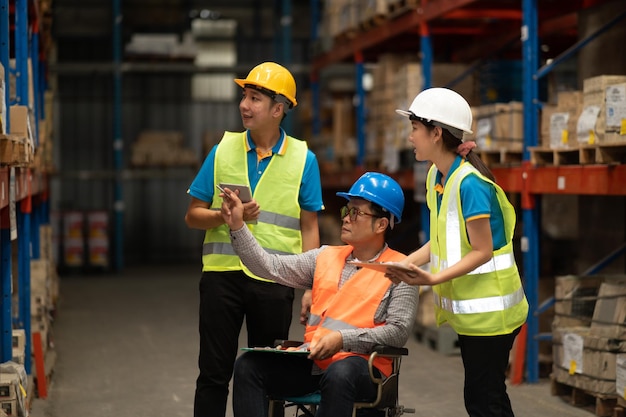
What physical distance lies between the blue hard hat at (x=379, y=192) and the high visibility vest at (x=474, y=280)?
22 cm

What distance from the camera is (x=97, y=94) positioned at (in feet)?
61.7

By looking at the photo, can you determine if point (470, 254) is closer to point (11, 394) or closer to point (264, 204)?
point (264, 204)

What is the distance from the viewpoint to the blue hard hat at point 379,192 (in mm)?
4320

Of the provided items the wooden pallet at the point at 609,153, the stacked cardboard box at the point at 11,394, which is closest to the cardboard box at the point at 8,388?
the stacked cardboard box at the point at 11,394

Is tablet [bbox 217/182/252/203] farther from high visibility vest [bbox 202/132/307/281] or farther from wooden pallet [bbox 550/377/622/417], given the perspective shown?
wooden pallet [bbox 550/377/622/417]

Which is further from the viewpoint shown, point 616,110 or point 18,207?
point 18,207

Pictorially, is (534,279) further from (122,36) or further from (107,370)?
(122,36)

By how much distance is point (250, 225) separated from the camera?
4840 mm

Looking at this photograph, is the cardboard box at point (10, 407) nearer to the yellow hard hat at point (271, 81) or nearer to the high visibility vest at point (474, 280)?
the yellow hard hat at point (271, 81)

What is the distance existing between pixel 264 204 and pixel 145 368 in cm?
Result: 402

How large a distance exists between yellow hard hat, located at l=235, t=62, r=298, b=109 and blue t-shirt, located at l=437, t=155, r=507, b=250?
3.45ft

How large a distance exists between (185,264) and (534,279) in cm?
1128

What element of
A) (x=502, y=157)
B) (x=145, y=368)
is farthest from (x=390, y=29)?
(x=145, y=368)

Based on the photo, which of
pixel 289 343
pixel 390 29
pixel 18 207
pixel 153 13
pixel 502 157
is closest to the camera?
pixel 289 343
